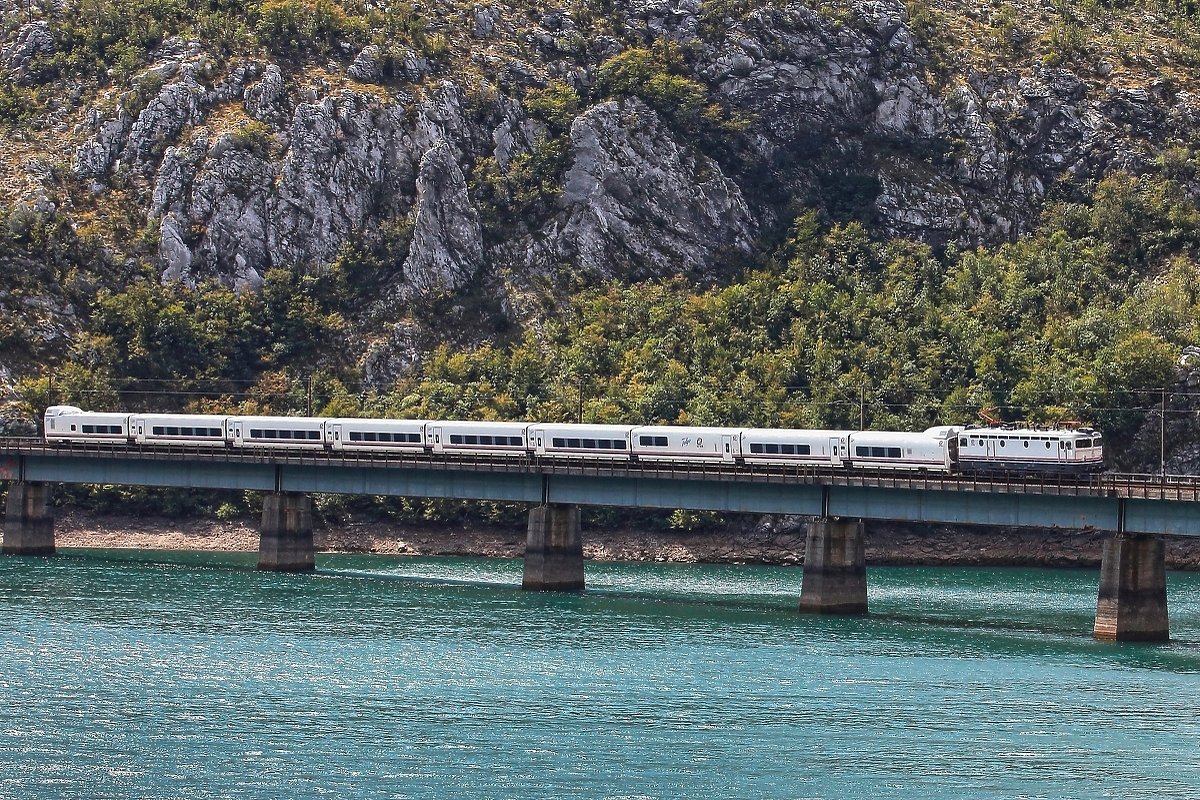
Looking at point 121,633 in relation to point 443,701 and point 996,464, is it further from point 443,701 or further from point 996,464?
point 996,464

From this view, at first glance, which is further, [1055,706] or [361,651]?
[361,651]

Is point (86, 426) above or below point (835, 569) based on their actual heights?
above

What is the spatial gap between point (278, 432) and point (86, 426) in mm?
23121

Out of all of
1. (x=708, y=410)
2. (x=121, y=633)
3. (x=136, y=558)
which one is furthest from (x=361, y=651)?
(x=708, y=410)

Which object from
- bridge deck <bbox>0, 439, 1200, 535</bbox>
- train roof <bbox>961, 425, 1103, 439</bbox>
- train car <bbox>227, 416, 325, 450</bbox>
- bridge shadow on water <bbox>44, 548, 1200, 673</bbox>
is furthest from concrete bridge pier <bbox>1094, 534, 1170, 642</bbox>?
train car <bbox>227, 416, 325, 450</bbox>

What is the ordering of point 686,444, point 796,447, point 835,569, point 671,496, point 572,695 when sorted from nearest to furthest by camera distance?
1. point 572,695
2. point 835,569
3. point 796,447
4. point 671,496
5. point 686,444

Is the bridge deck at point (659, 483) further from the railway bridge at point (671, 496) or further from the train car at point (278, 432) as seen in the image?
the train car at point (278, 432)

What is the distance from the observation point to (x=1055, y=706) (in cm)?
9775

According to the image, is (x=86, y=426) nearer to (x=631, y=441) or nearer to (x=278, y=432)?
(x=278, y=432)

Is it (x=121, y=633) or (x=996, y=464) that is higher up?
(x=996, y=464)

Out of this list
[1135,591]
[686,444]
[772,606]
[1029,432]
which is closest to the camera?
[1135,591]

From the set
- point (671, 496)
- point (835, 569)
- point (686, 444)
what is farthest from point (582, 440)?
point (835, 569)

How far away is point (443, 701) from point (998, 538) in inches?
3793

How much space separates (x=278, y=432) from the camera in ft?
539
